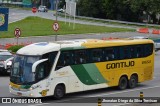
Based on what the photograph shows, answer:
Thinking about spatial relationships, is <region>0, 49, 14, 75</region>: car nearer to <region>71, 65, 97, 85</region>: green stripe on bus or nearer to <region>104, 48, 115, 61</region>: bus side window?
<region>104, 48, 115, 61</region>: bus side window

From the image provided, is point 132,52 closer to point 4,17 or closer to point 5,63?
point 5,63

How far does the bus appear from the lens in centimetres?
1961

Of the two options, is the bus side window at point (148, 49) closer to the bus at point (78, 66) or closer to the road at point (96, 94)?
the bus at point (78, 66)

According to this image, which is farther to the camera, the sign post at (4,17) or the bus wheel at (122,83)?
the sign post at (4,17)

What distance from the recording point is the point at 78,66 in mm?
21484

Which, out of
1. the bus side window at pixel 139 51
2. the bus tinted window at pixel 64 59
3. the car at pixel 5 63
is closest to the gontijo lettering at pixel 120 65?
the bus side window at pixel 139 51

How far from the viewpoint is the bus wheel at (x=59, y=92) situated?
66.5ft

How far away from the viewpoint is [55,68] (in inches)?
797

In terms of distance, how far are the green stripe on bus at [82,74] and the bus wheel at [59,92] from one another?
3.83 ft

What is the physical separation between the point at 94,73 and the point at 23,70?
4.14 meters

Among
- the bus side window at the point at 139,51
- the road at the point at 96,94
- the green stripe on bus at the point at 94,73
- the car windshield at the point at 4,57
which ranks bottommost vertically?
the road at the point at 96,94

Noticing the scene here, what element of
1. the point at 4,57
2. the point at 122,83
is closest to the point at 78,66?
the point at 122,83

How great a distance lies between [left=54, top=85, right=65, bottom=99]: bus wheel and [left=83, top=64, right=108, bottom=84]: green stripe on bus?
1864 millimetres

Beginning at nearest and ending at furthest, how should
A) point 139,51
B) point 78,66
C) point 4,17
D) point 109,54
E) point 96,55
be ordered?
1. point 78,66
2. point 96,55
3. point 109,54
4. point 139,51
5. point 4,17
